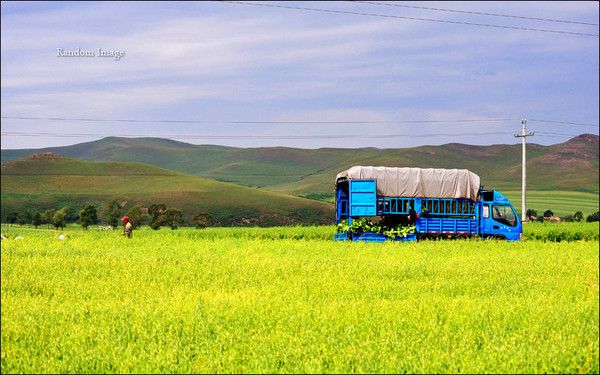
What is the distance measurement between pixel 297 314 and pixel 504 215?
1052 inches

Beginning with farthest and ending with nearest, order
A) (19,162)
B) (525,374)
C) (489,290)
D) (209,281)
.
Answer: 1. (19,162)
2. (209,281)
3. (489,290)
4. (525,374)

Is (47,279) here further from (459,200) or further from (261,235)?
(261,235)

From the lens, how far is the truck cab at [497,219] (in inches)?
1471

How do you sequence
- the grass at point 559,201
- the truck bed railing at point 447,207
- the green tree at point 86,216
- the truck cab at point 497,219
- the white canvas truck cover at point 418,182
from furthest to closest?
the grass at point 559,201 < the green tree at point 86,216 < the truck cab at point 497,219 < the truck bed railing at point 447,207 < the white canvas truck cover at point 418,182

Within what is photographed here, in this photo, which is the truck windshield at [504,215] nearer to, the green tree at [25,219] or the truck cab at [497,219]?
the truck cab at [497,219]

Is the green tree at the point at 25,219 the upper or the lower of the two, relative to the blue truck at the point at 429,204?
lower

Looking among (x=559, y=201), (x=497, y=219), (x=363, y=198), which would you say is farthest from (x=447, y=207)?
(x=559, y=201)

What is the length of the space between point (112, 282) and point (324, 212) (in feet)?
307

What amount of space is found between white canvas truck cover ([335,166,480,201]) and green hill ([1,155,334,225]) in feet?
229

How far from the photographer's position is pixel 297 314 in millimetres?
13242

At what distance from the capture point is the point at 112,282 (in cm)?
1850

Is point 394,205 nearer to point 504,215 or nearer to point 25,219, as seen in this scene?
point 504,215

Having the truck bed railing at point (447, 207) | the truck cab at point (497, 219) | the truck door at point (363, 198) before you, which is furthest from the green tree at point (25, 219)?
the truck cab at point (497, 219)

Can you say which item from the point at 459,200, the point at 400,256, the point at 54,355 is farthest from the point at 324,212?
the point at 54,355
